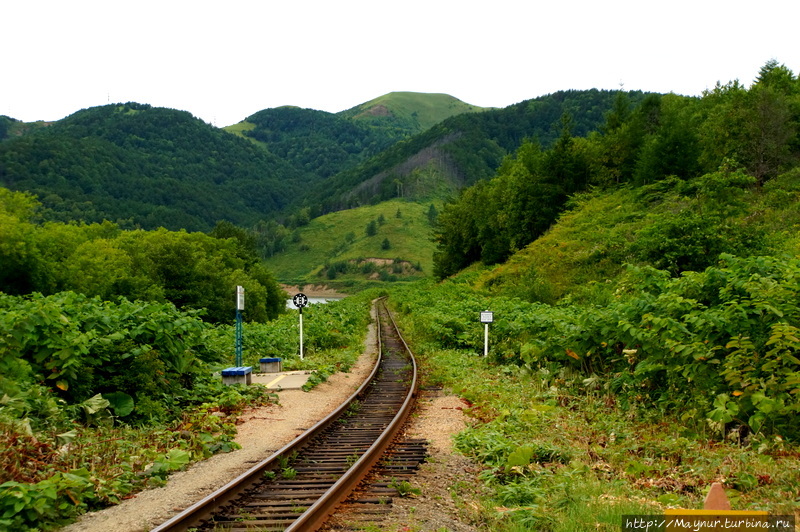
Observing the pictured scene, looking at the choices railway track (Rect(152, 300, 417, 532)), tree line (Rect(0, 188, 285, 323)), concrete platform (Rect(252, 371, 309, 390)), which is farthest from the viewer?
tree line (Rect(0, 188, 285, 323))

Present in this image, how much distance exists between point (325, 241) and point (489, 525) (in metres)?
185

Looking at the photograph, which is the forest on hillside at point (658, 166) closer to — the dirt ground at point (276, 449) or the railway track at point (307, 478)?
the dirt ground at point (276, 449)

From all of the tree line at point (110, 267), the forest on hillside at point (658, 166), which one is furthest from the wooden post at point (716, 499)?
the tree line at point (110, 267)

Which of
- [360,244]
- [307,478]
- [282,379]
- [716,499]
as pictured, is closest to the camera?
[716,499]

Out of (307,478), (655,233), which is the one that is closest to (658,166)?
(655,233)

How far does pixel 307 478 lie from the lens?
817cm

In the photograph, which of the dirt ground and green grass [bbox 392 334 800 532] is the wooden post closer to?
green grass [bbox 392 334 800 532]

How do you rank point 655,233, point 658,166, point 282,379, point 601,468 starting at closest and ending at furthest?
point 601,468, point 282,379, point 655,233, point 658,166

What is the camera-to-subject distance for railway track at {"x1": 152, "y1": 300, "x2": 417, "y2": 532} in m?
6.44

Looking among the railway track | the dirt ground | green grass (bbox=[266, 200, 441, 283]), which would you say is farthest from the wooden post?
green grass (bbox=[266, 200, 441, 283])

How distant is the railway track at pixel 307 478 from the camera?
6441 millimetres

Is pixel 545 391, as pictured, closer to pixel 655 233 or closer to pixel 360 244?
pixel 655 233

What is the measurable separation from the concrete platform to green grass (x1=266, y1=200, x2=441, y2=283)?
132207mm

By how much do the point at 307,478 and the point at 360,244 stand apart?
162 metres
